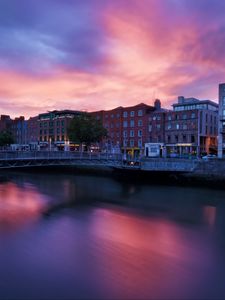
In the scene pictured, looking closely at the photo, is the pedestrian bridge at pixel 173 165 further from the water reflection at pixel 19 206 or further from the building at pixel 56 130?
the building at pixel 56 130

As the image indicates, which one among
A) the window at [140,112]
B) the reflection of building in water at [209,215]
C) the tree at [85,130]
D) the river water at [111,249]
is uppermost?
the window at [140,112]

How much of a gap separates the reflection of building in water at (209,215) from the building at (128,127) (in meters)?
50.5

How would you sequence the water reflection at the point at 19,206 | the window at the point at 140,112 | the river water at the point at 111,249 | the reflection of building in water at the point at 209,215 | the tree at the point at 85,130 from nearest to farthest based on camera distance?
the river water at the point at 111,249 → the water reflection at the point at 19,206 → the reflection of building in water at the point at 209,215 → the tree at the point at 85,130 → the window at the point at 140,112

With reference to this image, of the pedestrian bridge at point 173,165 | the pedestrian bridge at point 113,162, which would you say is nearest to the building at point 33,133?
the pedestrian bridge at point 113,162

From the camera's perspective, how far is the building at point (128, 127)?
80.6m

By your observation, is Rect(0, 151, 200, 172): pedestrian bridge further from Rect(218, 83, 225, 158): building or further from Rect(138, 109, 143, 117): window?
Rect(138, 109, 143, 117): window

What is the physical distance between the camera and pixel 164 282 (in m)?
11.7

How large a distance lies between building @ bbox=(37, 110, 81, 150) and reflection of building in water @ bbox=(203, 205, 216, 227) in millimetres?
68734

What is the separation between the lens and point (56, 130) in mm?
100875

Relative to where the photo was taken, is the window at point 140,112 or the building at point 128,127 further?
the window at point 140,112

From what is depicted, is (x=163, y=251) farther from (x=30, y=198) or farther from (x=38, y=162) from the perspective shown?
(x=38, y=162)

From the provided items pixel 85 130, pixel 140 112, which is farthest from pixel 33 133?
pixel 85 130

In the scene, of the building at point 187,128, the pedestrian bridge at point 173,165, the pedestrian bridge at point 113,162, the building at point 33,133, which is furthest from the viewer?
the building at point 33,133

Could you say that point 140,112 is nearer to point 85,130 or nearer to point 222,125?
point 222,125
